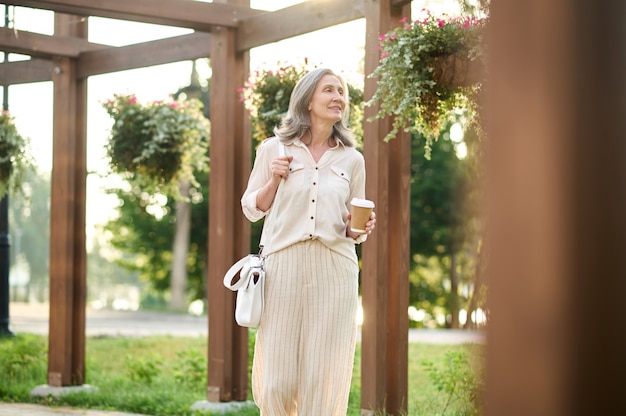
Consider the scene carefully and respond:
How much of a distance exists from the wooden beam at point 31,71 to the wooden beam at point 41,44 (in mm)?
146

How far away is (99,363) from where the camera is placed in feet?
29.1

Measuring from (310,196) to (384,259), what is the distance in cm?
154

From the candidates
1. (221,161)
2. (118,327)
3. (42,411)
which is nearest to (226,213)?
(221,161)

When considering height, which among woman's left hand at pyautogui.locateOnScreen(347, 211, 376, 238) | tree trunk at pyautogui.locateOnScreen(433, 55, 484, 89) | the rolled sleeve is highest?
tree trunk at pyautogui.locateOnScreen(433, 55, 484, 89)

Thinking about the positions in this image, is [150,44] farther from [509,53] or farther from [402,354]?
[509,53]

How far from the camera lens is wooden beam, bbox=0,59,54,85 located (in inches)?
Result: 264

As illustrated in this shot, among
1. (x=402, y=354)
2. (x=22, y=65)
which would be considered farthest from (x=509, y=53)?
(x=22, y=65)

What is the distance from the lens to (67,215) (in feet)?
22.2

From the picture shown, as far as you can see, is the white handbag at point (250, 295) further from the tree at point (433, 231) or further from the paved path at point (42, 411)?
the tree at point (433, 231)

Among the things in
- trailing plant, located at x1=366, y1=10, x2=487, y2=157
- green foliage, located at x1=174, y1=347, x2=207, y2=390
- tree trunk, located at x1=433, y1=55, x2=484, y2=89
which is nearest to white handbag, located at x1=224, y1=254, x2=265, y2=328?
trailing plant, located at x1=366, y1=10, x2=487, y2=157

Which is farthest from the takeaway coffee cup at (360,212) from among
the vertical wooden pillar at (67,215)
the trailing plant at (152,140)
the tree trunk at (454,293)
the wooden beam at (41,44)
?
the tree trunk at (454,293)

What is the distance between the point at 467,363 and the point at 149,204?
20.6 m

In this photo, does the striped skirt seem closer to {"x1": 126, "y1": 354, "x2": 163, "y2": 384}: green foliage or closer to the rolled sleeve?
the rolled sleeve

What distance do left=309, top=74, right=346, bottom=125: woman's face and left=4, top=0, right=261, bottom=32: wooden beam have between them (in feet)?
7.44
